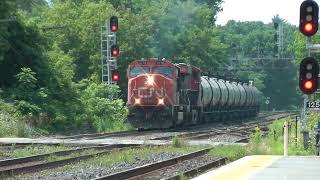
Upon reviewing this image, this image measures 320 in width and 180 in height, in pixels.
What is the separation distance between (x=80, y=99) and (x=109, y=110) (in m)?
1.94

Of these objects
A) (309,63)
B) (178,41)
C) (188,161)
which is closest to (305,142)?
(188,161)

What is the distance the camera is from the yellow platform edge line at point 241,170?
13422 mm

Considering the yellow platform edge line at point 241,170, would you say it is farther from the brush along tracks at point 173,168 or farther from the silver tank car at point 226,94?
the silver tank car at point 226,94

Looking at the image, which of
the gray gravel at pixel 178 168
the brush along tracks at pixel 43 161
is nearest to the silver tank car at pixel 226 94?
the brush along tracks at pixel 43 161

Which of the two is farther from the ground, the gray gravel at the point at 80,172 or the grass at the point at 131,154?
the grass at the point at 131,154

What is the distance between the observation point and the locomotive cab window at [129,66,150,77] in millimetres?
37406

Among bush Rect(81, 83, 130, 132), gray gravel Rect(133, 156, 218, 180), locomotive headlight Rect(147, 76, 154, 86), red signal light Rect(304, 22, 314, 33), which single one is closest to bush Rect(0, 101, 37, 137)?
locomotive headlight Rect(147, 76, 154, 86)

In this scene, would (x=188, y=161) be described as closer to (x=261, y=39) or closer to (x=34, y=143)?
(x=34, y=143)

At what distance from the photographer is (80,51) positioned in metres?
57.0

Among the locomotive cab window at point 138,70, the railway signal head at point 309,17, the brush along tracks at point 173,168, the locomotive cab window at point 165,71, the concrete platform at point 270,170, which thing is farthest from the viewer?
the locomotive cab window at point 138,70

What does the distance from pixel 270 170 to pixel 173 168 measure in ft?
10.7

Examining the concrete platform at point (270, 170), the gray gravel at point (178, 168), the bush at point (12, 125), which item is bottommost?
the gray gravel at point (178, 168)

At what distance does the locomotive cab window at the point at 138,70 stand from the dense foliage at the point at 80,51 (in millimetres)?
4316

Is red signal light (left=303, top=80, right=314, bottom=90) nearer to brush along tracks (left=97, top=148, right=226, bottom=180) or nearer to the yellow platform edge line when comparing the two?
the yellow platform edge line
